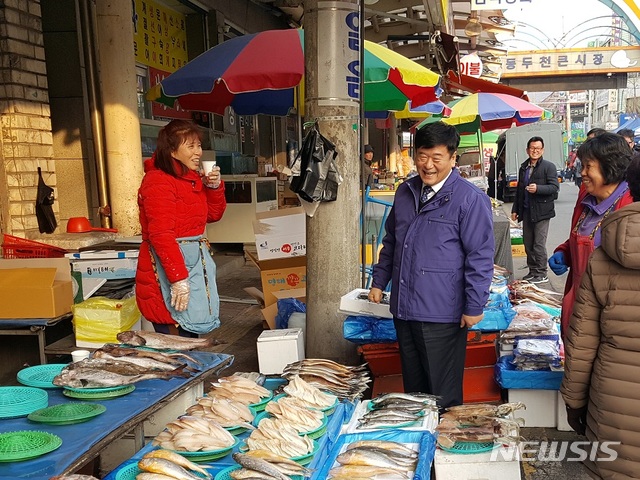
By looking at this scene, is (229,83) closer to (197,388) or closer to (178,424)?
(197,388)

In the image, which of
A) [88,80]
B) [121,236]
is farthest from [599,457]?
[88,80]

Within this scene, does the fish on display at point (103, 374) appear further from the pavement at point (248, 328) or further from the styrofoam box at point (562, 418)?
the styrofoam box at point (562, 418)

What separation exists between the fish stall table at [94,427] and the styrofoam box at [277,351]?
148 centimetres

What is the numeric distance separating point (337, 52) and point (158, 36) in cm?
697

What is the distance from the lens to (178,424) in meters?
3.02

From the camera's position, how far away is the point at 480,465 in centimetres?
323

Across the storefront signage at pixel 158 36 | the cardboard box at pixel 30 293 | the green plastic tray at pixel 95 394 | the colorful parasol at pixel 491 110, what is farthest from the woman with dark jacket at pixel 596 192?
the colorful parasol at pixel 491 110

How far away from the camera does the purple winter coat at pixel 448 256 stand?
3750mm

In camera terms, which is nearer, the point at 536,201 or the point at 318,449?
the point at 318,449

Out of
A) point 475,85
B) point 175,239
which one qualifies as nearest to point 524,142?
point 475,85

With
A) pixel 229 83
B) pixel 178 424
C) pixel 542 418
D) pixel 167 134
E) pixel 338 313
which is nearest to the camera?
pixel 178 424

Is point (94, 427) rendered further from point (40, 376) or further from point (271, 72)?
point (271, 72)

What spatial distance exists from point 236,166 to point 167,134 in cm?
887

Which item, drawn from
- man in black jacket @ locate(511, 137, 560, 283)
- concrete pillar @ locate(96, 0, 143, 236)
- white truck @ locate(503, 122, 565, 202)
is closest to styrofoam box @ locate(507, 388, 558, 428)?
man in black jacket @ locate(511, 137, 560, 283)
